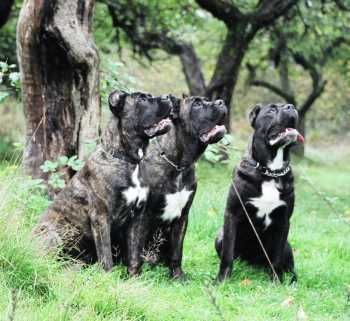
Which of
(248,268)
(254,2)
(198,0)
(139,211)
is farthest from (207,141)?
(254,2)

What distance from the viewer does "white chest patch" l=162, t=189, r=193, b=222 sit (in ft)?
20.0

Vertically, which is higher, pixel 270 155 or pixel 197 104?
pixel 197 104

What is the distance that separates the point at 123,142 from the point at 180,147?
1.80ft

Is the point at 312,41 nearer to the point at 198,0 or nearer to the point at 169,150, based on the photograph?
the point at 198,0

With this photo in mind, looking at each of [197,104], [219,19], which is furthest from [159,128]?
[219,19]

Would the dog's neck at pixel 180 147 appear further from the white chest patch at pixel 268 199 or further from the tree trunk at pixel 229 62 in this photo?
the tree trunk at pixel 229 62

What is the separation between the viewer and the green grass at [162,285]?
449 centimetres

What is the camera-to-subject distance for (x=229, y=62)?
16297mm

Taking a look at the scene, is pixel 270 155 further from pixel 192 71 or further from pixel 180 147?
pixel 192 71

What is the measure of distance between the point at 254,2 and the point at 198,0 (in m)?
3.05

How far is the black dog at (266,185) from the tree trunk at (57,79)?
2118 mm

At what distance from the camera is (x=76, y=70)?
770 centimetres

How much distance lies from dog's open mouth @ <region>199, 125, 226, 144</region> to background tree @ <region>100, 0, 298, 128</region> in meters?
9.74

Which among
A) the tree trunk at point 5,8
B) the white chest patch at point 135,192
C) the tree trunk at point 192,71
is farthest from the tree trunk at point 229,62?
the white chest patch at point 135,192
